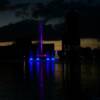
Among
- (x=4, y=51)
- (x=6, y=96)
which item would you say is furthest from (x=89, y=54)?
(x=6, y=96)

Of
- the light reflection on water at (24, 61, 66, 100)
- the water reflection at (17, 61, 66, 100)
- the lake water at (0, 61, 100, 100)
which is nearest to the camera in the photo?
the lake water at (0, 61, 100, 100)

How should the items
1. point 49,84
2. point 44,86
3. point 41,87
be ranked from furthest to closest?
point 49,84, point 44,86, point 41,87

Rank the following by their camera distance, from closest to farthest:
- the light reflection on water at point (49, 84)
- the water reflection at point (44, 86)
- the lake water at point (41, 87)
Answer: the lake water at point (41, 87) < the water reflection at point (44, 86) < the light reflection on water at point (49, 84)

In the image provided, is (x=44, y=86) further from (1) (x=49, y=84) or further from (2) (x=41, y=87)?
(1) (x=49, y=84)

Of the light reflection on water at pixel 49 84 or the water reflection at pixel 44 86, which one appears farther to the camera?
the light reflection on water at pixel 49 84

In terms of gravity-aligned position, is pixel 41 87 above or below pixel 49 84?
below

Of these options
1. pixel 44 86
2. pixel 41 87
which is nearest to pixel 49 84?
pixel 44 86

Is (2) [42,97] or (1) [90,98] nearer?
(1) [90,98]

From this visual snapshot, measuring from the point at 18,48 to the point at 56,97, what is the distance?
148955mm

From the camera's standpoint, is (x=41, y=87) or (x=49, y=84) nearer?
(x=41, y=87)

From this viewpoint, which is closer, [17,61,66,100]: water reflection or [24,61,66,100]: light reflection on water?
[17,61,66,100]: water reflection

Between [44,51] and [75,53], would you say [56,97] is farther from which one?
[44,51]

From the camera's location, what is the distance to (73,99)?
16.4 m

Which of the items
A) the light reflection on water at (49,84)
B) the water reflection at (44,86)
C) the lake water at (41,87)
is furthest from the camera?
the light reflection on water at (49,84)
